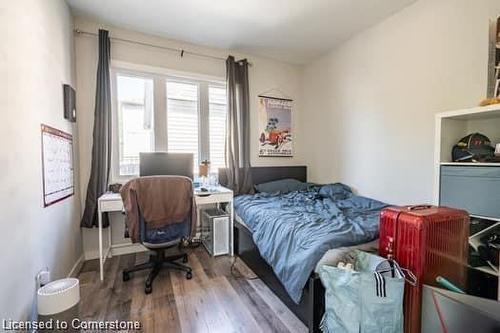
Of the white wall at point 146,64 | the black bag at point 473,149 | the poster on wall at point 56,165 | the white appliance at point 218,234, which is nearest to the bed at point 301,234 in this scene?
the white appliance at point 218,234

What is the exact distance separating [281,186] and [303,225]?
5.13ft

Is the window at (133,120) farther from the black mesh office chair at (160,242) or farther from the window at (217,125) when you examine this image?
the black mesh office chair at (160,242)

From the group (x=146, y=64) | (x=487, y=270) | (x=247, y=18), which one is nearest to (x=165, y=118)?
(x=146, y=64)

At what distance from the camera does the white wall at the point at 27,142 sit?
4.18ft

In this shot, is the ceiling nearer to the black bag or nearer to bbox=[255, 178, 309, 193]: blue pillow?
the black bag

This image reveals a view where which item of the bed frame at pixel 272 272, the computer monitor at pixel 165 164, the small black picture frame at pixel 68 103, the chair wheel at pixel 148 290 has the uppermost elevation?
the small black picture frame at pixel 68 103

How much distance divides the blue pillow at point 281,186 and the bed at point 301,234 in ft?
0.54

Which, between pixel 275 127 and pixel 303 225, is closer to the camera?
pixel 303 225

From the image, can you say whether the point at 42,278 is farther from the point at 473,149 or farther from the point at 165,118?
the point at 473,149

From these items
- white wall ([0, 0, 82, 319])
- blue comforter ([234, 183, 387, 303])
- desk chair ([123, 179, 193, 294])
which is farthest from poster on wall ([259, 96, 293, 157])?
white wall ([0, 0, 82, 319])

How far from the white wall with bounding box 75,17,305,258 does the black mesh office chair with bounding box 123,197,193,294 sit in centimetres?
89

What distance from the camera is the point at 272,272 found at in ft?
6.74

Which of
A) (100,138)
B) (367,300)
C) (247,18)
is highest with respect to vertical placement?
(247,18)

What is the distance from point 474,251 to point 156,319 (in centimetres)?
226
